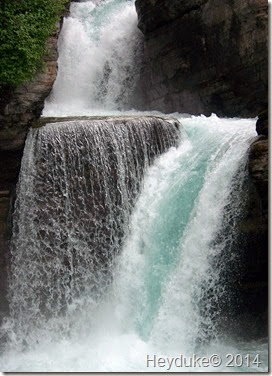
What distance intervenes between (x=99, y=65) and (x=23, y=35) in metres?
6.60

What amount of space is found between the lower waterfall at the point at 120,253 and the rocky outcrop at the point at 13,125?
0.64ft

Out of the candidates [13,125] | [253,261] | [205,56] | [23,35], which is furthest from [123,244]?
[205,56]

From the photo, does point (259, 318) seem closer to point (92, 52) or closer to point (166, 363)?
point (166, 363)

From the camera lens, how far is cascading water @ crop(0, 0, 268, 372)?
804cm

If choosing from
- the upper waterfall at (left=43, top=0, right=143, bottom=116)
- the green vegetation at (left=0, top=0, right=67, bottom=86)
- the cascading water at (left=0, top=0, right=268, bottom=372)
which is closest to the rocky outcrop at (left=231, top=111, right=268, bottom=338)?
the cascading water at (left=0, top=0, right=268, bottom=372)

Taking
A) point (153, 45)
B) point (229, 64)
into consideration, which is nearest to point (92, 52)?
point (153, 45)

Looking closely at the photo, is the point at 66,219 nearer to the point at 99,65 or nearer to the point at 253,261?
the point at 253,261

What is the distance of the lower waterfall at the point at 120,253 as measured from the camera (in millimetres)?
8062

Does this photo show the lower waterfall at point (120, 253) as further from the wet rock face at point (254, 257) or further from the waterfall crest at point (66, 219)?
the wet rock face at point (254, 257)

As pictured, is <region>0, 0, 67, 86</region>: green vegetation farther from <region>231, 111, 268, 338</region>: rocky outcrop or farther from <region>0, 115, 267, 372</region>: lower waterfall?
<region>231, 111, 268, 338</region>: rocky outcrop

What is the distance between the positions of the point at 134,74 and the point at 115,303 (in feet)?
26.2

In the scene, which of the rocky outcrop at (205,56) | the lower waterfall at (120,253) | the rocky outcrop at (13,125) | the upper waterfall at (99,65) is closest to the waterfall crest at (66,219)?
the lower waterfall at (120,253)

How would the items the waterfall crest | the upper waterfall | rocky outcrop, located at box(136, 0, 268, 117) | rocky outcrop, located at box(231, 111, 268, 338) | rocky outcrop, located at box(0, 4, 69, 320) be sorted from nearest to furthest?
rocky outcrop, located at box(231, 111, 268, 338), rocky outcrop, located at box(0, 4, 69, 320), the waterfall crest, rocky outcrop, located at box(136, 0, 268, 117), the upper waterfall

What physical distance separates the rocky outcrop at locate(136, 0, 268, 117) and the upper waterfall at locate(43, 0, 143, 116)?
552 millimetres
